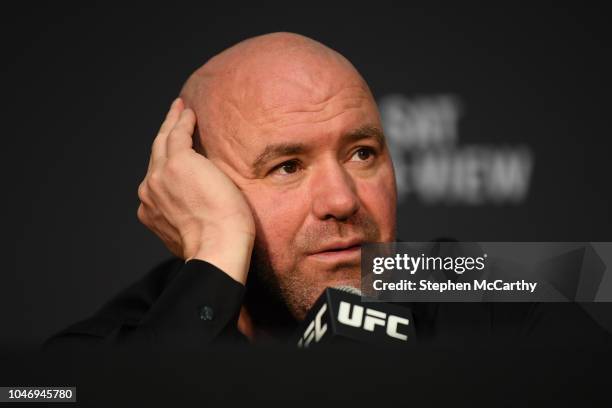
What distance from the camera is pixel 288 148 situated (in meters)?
1.57

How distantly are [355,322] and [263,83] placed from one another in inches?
26.3

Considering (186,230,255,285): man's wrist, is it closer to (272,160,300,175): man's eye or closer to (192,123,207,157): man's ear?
(272,160,300,175): man's eye

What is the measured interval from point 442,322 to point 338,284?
30 centimetres

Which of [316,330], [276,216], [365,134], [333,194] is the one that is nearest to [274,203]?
[276,216]

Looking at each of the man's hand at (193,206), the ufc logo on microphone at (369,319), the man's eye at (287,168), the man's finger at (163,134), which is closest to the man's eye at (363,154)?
the man's eye at (287,168)

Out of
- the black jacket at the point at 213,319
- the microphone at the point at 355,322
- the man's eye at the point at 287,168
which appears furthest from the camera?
the man's eye at the point at 287,168

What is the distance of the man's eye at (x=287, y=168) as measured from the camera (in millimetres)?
1596

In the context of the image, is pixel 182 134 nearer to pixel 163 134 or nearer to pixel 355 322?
pixel 163 134

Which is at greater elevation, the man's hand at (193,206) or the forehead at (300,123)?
the forehead at (300,123)

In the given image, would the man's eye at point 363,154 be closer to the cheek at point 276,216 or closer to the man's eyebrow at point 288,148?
the man's eyebrow at point 288,148

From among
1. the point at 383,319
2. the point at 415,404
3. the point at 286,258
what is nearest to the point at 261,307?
the point at 286,258

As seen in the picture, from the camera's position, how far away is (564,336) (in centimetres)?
162

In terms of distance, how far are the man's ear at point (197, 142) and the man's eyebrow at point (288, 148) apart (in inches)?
6.9

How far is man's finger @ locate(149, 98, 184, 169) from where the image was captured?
1.68 m
